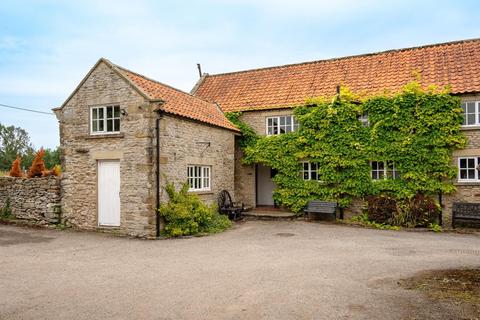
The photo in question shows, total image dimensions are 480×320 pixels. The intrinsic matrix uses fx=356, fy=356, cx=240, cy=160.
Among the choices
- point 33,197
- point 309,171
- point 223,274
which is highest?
point 309,171

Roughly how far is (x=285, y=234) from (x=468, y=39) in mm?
13493

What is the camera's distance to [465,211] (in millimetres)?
13859

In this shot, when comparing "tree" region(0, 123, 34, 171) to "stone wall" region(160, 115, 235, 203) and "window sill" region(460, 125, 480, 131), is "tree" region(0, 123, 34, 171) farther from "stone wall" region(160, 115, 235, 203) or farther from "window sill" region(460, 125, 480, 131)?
"window sill" region(460, 125, 480, 131)

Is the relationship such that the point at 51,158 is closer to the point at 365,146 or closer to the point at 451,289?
the point at 365,146

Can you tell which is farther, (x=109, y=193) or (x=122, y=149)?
(x=109, y=193)

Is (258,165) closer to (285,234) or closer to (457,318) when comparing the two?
(285,234)

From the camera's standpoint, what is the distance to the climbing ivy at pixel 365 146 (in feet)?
47.1

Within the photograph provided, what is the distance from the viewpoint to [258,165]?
19.2 m

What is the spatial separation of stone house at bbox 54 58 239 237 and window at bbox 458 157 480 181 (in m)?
10.6

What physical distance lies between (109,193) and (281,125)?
8.77 meters

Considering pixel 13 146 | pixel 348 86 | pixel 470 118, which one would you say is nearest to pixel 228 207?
pixel 348 86

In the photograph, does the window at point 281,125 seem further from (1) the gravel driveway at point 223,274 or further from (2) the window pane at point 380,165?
(1) the gravel driveway at point 223,274

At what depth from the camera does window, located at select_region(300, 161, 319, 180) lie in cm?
1698

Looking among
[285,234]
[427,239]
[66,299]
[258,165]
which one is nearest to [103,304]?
[66,299]
